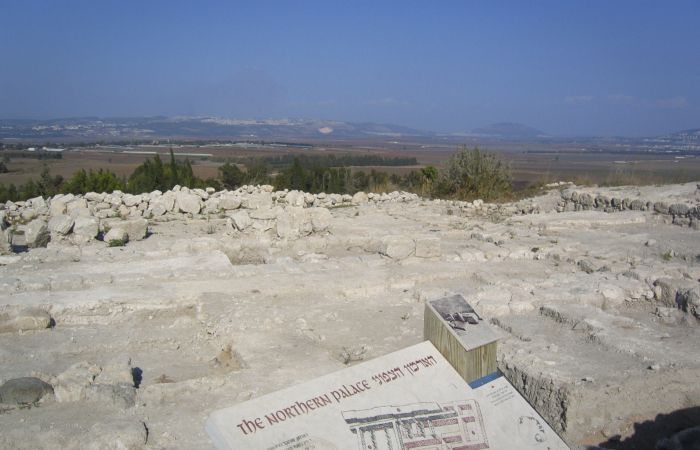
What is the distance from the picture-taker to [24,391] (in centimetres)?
324

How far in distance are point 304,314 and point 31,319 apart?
291 cm

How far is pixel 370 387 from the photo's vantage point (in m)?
2.10

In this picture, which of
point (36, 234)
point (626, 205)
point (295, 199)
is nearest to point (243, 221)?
point (36, 234)

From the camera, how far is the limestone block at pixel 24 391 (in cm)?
319

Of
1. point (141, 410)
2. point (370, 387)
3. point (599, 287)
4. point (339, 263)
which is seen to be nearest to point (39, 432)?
point (141, 410)

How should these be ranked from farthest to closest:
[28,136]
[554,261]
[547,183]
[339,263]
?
[28,136] → [547,183] → [554,261] → [339,263]

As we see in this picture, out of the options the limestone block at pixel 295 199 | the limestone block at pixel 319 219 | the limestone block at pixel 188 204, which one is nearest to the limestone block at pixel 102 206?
the limestone block at pixel 188 204

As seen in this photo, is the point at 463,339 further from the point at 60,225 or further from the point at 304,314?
the point at 60,225

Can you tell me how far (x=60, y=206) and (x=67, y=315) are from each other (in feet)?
26.2

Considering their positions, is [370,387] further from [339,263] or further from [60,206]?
[60,206]

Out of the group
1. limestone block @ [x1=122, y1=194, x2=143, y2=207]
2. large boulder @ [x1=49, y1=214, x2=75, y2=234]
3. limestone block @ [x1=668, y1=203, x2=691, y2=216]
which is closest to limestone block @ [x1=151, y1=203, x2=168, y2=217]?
limestone block @ [x1=122, y1=194, x2=143, y2=207]

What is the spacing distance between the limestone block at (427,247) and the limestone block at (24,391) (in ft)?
16.4

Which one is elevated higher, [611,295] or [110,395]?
[611,295]

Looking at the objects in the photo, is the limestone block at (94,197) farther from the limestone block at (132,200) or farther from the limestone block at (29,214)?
the limestone block at (29,214)
